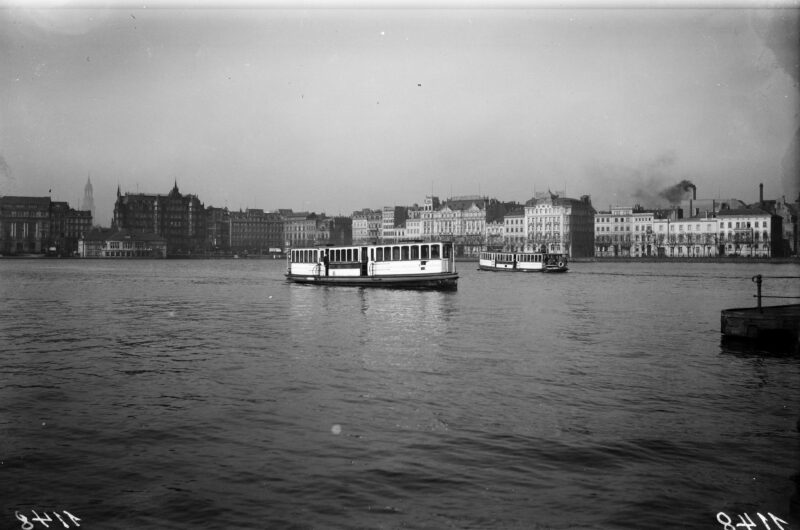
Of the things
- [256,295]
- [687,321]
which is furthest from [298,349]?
[256,295]

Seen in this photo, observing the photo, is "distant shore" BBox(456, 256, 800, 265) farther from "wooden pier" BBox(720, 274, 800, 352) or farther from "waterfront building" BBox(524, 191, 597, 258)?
"wooden pier" BBox(720, 274, 800, 352)

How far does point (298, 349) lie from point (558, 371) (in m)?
8.05

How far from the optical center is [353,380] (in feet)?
54.6

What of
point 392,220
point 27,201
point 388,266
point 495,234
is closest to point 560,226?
point 495,234

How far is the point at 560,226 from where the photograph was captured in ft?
525

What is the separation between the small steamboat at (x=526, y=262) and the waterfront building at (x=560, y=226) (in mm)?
57403

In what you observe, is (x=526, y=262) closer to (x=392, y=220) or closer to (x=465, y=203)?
(x=465, y=203)

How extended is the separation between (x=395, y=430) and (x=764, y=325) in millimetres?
14249

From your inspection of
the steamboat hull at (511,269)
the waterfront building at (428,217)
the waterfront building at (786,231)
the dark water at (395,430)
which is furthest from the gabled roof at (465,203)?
the dark water at (395,430)

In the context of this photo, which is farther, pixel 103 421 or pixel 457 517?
pixel 103 421

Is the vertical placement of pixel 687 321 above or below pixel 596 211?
below

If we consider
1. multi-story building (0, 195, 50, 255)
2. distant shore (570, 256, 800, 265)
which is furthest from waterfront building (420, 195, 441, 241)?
multi-story building (0, 195, 50, 255)

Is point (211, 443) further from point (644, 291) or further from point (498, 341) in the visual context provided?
point (644, 291)

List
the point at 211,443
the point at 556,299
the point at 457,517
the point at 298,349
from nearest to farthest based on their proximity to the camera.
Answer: the point at 457,517
the point at 211,443
the point at 298,349
the point at 556,299
